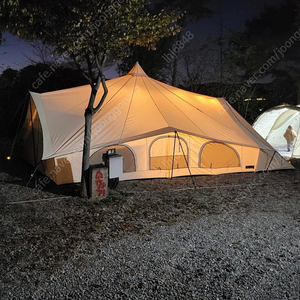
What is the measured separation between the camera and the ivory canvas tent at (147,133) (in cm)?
669

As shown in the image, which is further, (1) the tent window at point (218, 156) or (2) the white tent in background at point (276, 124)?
(2) the white tent in background at point (276, 124)

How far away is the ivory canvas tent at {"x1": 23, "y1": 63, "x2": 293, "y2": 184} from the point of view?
669 centimetres

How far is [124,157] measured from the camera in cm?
722

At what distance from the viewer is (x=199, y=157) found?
7.84m

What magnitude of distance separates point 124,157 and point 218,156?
2525mm

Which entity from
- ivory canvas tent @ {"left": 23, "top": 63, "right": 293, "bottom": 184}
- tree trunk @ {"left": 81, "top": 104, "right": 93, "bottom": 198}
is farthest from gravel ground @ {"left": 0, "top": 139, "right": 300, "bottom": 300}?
ivory canvas tent @ {"left": 23, "top": 63, "right": 293, "bottom": 184}

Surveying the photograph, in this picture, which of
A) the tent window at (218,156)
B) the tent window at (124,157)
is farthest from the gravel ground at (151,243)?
the tent window at (218,156)

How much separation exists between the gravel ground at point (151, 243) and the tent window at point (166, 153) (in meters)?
0.98

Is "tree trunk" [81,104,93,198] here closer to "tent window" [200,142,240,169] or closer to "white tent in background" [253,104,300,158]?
"tent window" [200,142,240,169]

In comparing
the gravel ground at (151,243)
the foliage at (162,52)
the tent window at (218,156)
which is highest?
the foliage at (162,52)

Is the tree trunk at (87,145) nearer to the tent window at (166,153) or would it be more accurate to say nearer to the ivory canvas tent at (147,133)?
the ivory canvas tent at (147,133)

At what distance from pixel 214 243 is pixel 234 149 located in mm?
4257

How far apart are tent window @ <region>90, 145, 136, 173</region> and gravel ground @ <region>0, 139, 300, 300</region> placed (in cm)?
72

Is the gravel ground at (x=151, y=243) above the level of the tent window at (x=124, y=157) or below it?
below
